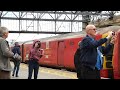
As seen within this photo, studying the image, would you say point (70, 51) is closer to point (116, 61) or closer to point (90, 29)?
point (116, 61)

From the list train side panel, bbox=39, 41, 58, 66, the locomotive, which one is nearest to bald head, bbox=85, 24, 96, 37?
the locomotive

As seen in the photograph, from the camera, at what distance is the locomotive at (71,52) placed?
1284cm

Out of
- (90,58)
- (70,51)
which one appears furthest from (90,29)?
(70,51)

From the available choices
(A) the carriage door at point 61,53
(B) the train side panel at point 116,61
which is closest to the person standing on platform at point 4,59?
(B) the train side panel at point 116,61

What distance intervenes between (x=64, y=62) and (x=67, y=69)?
0.53 metres

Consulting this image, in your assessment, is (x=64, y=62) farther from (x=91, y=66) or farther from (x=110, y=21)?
(x=91, y=66)

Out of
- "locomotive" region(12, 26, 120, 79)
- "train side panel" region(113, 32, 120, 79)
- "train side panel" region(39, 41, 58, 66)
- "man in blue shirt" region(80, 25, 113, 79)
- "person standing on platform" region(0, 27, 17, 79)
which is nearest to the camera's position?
"man in blue shirt" region(80, 25, 113, 79)

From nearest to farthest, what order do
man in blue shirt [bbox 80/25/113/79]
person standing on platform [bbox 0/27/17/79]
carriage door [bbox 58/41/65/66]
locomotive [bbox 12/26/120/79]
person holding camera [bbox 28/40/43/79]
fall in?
man in blue shirt [bbox 80/25/113/79], person standing on platform [bbox 0/27/17/79], person holding camera [bbox 28/40/43/79], locomotive [bbox 12/26/120/79], carriage door [bbox 58/41/65/66]

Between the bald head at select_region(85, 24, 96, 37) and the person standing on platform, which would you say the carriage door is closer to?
the person standing on platform

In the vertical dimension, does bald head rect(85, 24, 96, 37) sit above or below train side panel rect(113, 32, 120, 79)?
above

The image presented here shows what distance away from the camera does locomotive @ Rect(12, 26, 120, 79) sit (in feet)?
42.1

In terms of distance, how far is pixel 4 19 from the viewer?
Answer: 46906mm
